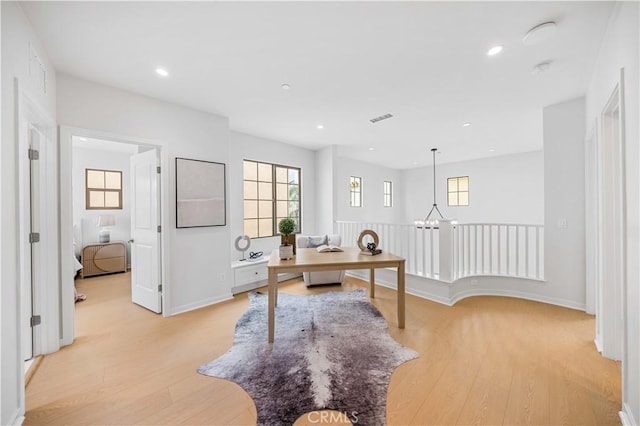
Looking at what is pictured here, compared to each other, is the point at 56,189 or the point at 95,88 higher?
the point at 95,88

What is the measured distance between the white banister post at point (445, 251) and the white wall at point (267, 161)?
9.34 ft

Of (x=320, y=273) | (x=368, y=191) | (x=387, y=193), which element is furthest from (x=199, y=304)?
(x=387, y=193)

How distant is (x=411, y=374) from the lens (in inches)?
79.7

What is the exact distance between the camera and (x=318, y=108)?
346 cm

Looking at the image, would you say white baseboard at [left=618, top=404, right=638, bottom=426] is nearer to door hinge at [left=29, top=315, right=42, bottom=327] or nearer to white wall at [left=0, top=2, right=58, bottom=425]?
white wall at [left=0, top=2, right=58, bottom=425]

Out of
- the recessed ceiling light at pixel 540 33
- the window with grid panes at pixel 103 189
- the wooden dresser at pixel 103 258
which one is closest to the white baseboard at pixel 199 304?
the wooden dresser at pixel 103 258

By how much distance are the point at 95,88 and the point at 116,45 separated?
0.92 m

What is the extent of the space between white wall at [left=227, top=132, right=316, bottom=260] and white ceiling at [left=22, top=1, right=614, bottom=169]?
3.04 ft

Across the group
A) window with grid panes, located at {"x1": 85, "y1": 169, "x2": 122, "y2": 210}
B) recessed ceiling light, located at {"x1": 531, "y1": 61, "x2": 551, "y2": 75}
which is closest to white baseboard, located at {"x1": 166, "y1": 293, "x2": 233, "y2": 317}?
window with grid panes, located at {"x1": 85, "y1": 169, "x2": 122, "y2": 210}

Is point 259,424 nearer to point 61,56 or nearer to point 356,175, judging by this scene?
point 61,56

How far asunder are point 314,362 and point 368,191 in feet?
19.5

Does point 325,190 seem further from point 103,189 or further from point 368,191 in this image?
point 103,189

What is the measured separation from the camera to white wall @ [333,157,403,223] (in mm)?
Answer: 6730

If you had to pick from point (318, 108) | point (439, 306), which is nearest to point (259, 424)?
point (439, 306)
